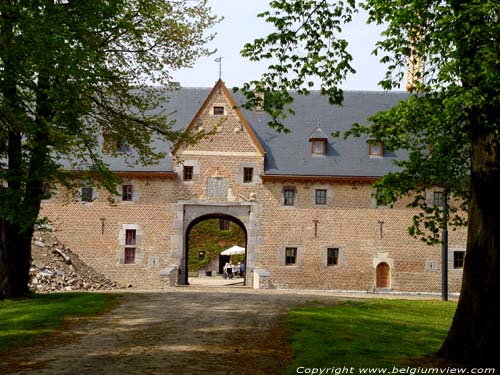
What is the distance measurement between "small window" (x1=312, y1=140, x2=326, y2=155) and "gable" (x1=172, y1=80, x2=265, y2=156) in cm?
266

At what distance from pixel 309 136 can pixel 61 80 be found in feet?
64.2

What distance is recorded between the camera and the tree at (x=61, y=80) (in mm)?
13203

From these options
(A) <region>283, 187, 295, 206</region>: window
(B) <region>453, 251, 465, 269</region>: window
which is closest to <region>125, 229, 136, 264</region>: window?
(A) <region>283, 187, 295, 206</region>: window

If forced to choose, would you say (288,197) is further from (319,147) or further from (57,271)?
(57,271)

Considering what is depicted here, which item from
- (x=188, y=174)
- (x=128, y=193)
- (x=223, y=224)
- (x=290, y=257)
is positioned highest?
(x=188, y=174)

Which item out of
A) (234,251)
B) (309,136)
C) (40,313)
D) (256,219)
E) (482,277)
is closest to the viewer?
(482,277)

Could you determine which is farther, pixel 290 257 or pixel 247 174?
pixel 247 174

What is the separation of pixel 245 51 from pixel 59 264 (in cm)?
1995

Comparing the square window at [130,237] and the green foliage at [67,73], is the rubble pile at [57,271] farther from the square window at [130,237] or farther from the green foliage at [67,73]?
the green foliage at [67,73]

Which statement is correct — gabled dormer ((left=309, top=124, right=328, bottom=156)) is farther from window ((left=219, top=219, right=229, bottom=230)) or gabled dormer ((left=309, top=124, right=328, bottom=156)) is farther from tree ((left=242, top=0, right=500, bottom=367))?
tree ((left=242, top=0, right=500, bottom=367))

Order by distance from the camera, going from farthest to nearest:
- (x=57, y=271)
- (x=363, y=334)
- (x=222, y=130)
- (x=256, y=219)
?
1. (x=222, y=130)
2. (x=256, y=219)
3. (x=57, y=271)
4. (x=363, y=334)

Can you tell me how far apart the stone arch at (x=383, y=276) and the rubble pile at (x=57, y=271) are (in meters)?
11.7

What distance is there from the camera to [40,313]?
47.7ft

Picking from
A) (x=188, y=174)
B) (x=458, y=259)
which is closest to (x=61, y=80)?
(x=188, y=174)
